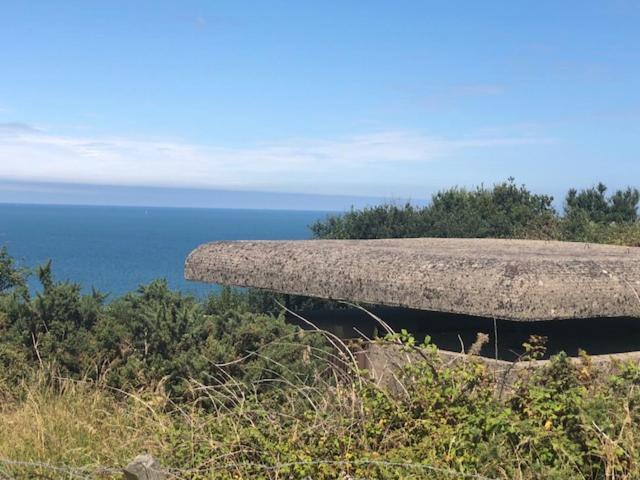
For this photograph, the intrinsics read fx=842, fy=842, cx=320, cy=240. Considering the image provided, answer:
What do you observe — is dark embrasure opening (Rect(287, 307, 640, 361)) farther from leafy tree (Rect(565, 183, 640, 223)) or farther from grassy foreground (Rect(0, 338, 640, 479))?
leafy tree (Rect(565, 183, 640, 223))

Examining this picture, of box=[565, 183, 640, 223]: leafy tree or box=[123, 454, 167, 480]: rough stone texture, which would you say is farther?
box=[565, 183, 640, 223]: leafy tree

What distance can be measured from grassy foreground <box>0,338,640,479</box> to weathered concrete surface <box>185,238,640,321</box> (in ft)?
1.40

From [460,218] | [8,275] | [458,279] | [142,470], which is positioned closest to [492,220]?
[460,218]

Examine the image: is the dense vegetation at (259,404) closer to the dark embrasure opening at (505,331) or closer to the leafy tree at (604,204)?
the dark embrasure opening at (505,331)

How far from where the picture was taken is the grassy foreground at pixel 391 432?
338 centimetres

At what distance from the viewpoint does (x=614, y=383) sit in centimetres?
380

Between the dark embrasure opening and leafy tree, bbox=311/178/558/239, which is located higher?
leafy tree, bbox=311/178/558/239

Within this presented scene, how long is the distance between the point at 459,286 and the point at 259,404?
1.29 metres

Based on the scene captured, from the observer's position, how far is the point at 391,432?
379 cm

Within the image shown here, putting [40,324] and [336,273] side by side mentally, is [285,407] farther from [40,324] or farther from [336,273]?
[40,324]

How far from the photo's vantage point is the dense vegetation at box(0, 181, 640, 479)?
3.44 meters

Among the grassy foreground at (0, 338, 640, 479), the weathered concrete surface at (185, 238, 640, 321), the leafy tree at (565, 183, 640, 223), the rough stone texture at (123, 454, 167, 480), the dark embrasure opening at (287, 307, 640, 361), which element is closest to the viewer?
the rough stone texture at (123, 454, 167, 480)

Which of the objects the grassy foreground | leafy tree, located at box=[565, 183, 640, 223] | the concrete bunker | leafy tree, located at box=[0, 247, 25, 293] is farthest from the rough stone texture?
leafy tree, located at box=[565, 183, 640, 223]

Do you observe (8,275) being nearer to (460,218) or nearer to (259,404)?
(460,218)
